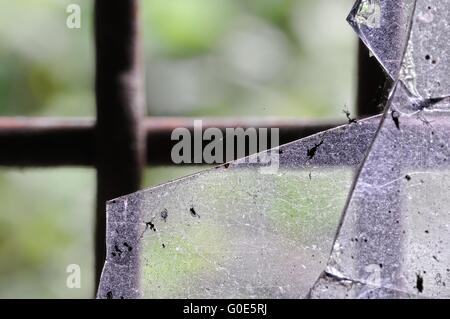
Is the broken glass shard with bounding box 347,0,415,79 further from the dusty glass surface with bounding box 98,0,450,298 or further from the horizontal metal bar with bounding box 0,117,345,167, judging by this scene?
the horizontal metal bar with bounding box 0,117,345,167

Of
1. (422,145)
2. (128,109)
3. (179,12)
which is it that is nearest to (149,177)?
(128,109)

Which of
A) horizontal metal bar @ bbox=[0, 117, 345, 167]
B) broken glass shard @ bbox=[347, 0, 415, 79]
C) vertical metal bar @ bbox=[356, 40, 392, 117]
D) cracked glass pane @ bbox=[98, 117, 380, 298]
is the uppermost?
broken glass shard @ bbox=[347, 0, 415, 79]

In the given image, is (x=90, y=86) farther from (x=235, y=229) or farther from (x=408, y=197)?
(x=408, y=197)

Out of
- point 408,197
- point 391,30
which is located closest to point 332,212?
point 408,197

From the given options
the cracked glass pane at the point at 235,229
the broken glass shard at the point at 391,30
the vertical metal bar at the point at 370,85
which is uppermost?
the broken glass shard at the point at 391,30

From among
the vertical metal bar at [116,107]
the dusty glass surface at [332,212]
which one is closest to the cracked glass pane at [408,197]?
the dusty glass surface at [332,212]

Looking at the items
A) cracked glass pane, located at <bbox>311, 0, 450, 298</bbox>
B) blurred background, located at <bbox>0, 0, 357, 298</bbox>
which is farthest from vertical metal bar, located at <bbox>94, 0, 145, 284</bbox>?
cracked glass pane, located at <bbox>311, 0, 450, 298</bbox>

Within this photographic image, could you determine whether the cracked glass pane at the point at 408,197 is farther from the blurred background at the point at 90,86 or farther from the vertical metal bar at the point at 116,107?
the vertical metal bar at the point at 116,107
